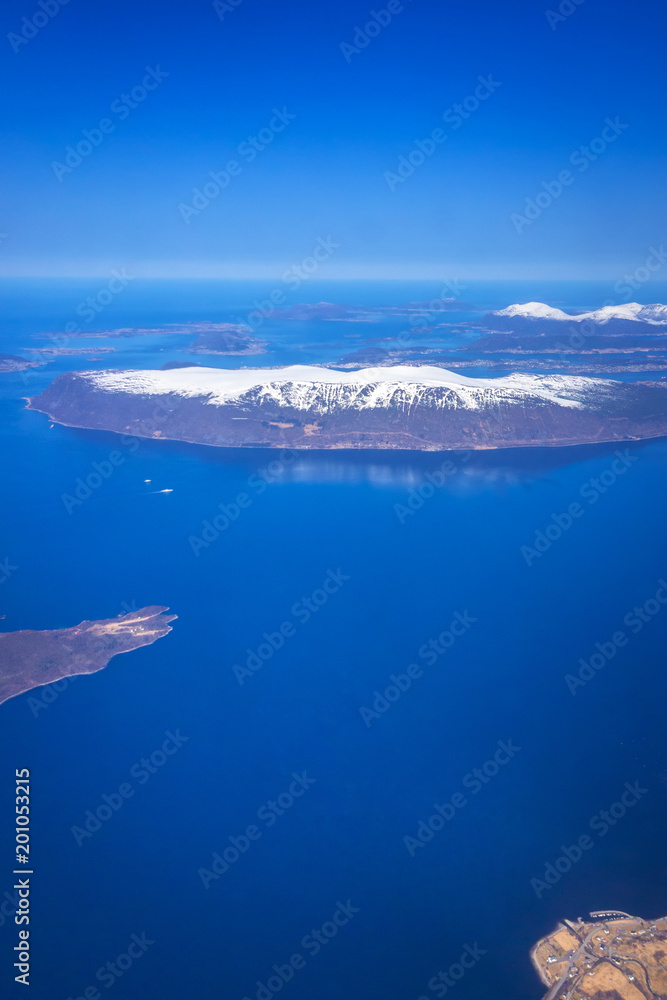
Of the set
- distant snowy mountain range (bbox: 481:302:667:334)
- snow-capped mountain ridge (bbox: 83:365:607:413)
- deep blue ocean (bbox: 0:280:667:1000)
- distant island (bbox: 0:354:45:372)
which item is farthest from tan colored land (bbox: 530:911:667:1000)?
distant snowy mountain range (bbox: 481:302:667:334)

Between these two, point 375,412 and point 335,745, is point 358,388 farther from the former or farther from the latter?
point 335,745

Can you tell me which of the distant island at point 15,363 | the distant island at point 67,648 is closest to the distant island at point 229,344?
the distant island at point 15,363

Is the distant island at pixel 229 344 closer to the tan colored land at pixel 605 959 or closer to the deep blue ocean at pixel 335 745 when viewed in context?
the deep blue ocean at pixel 335 745

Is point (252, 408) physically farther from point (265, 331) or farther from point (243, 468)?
point (265, 331)

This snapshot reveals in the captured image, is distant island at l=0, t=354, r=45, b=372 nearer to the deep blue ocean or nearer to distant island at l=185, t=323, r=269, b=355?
distant island at l=185, t=323, r=269, b=355

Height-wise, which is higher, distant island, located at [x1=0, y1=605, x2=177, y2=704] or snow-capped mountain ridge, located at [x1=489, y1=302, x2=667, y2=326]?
snow-capped mountain ridge, located at [x1=489, y1=302, x2=667, y2=326]

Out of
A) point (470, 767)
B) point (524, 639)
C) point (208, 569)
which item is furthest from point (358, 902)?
point (208, 569)
